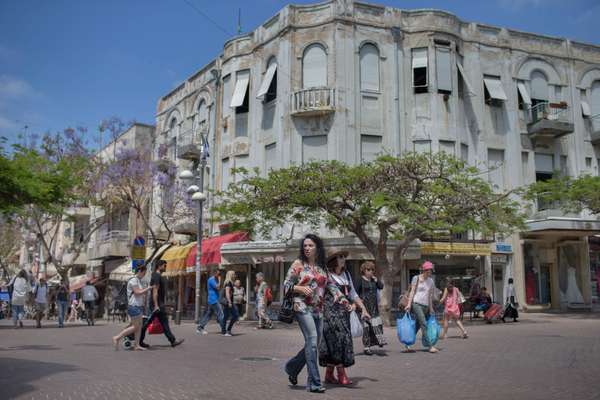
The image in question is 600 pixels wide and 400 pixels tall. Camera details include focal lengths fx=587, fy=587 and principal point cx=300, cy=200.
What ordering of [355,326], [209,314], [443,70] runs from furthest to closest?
[443,70]
[209,314]
[355,326]

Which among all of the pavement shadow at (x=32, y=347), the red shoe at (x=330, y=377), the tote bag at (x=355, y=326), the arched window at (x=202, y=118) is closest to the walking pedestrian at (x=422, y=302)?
the tote bag at (x=355, y=326)

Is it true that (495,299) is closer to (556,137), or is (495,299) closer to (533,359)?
(556,137)

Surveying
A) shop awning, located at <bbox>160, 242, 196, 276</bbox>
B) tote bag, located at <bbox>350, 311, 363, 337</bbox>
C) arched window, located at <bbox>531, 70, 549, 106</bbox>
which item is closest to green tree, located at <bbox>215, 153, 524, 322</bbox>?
shop awning, located at <bbox>160, 242, 196, 276</bbox>

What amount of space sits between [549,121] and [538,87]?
2690mm

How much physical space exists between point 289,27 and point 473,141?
10147mm

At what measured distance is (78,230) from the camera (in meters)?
47.6

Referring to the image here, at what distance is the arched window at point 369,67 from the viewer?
2664cm

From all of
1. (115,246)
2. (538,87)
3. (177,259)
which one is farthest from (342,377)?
(115,246)

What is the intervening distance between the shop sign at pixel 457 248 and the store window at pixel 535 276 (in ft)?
9.62

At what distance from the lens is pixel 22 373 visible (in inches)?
318

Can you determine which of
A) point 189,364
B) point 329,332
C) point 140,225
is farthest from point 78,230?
point 329,332

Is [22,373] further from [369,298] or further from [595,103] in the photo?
[595,103]

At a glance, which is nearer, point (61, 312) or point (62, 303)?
point (61, 312)

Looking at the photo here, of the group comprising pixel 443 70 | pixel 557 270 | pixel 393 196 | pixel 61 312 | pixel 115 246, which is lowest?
pixel 61 312
